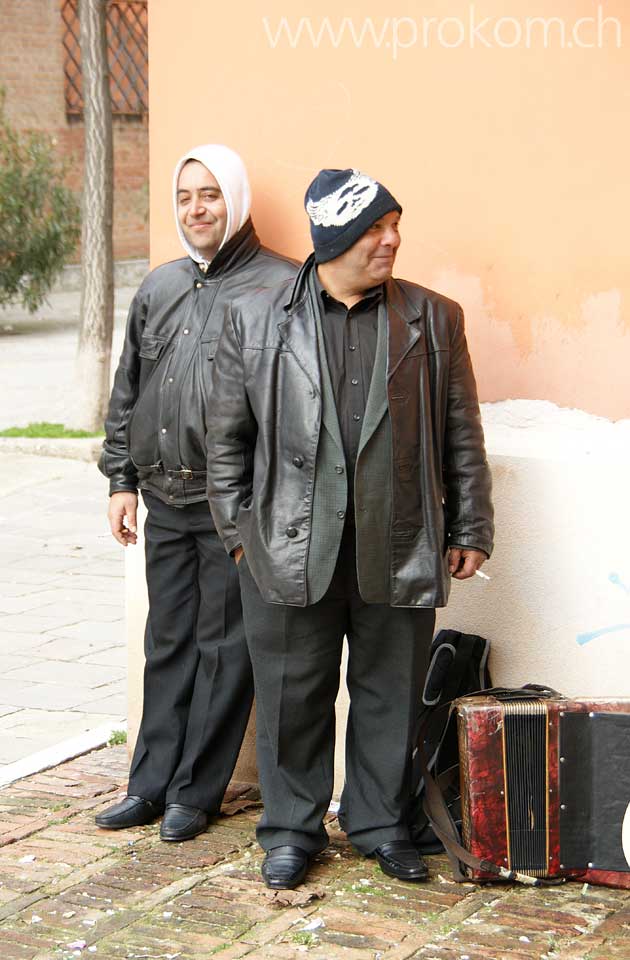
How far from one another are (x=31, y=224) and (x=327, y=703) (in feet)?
49.5

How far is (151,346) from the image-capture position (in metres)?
4.40

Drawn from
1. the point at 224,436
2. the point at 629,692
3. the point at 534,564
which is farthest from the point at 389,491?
the point at 629,692

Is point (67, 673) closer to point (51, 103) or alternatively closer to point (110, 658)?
point (110, 658)

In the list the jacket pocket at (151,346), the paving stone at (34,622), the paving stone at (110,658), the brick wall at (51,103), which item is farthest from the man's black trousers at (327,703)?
the brick wall at (51,103)

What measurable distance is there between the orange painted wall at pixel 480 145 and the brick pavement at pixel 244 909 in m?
1.50

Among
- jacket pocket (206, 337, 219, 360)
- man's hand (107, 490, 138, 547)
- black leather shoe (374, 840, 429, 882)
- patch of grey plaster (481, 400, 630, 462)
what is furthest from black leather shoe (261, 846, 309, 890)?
jacket pocket (206, 337, 219, 360)

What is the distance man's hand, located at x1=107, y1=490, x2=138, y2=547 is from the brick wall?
57.9 feet

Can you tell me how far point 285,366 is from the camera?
385cm

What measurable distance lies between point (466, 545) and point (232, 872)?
1.14m

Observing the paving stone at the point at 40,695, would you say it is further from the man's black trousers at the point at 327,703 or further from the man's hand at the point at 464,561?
the man's hand at the point at 464,561

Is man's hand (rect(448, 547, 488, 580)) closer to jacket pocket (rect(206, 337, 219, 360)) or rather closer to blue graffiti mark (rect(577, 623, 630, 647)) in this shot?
blue graffiti mark (rect(577, 623, 630, 647))

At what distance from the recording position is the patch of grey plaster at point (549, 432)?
4309mm

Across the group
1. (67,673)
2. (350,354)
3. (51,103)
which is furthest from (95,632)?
(51,103)

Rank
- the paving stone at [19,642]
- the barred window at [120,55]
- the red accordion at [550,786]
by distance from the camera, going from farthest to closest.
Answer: the barred window at [120,55]
the paving stone at [19,642]
the red accordion at [550,786]
